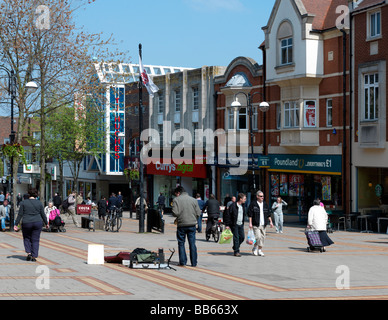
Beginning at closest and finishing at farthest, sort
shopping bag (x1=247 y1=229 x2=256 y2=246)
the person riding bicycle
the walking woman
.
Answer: the walking woman
shopping bag (x1=247 y1=229 x2=256 y2=246)
the person riding bicycle

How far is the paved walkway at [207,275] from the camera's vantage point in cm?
1145

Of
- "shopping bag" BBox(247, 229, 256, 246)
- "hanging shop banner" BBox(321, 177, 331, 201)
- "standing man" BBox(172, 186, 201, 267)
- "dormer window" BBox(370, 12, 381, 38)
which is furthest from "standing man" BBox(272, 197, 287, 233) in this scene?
"standing man" BBox(172, 186, 201, 267)

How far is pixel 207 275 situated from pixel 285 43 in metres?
24.1

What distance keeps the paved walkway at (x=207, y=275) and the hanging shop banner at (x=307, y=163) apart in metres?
11.4

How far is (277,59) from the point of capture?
36562 mm

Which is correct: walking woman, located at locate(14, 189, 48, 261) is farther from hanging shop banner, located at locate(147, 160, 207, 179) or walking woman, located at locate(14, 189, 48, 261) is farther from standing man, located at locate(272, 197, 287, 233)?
hanging shop banner, located at locate(147, 160, 207, 179)

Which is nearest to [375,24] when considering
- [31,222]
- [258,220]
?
[258,220]

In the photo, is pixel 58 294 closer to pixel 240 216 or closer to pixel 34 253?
pixel 34 253

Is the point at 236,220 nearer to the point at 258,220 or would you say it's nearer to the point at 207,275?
the point at 258,220

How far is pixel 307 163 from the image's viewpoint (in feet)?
116

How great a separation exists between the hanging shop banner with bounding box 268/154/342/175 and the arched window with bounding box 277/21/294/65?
5.25 metres

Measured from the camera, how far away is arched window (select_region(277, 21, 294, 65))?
35.8 m

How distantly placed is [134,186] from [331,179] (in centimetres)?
2544
